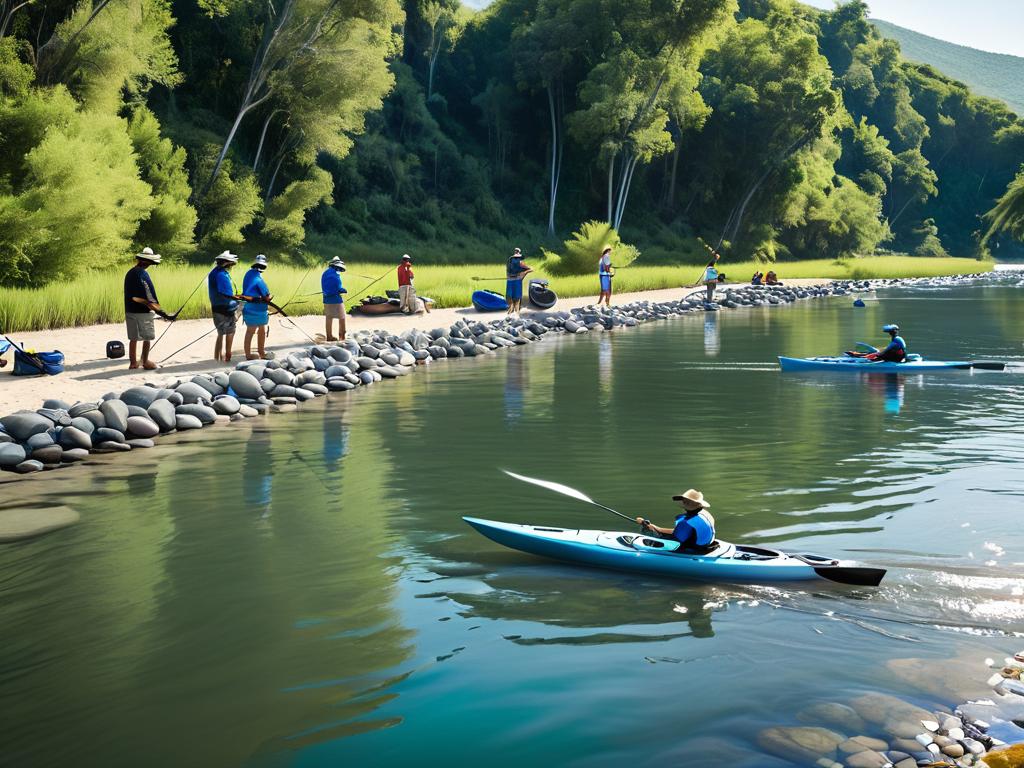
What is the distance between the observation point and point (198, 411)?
43.7ft

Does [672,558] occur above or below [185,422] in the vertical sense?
below

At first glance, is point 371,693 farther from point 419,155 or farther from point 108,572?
point 419,155

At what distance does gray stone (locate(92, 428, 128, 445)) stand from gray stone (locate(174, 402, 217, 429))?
4.60 ft

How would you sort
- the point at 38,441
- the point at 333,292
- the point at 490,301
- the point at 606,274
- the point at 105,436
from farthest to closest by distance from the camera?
the point at 606,274 → the point at 490,301 → the point at 333,292 → the point at 105,436 → the point at 38,441

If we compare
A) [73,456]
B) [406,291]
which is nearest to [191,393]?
[73,456]

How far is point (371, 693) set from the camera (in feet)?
18.1

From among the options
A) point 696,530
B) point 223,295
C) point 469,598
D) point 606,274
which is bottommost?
point 469,598

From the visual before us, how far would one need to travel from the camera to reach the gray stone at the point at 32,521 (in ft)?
27.5

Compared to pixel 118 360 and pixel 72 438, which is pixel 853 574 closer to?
pixel 72 438

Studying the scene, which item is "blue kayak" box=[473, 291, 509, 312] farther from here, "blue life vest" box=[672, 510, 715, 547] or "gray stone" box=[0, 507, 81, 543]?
"blue life vest" box=[672, 510, 715, 547]

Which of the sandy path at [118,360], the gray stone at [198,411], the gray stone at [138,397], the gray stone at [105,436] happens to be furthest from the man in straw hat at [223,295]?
the gray stone at [105,436]

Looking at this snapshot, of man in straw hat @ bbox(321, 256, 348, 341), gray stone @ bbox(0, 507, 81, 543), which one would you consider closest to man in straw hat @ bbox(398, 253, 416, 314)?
man in straw hat @ bbox(321, 256, 348, 341)

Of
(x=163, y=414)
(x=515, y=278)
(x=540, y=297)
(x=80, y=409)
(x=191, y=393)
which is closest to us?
(x=80, y=409)

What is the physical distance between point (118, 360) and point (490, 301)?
1245cm
